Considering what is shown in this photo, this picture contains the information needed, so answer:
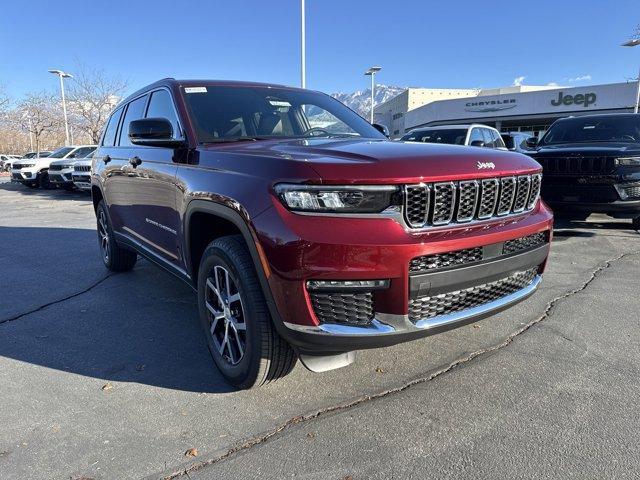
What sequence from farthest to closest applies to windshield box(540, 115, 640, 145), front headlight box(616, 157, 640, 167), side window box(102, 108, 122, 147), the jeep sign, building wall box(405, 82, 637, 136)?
1. the jeep sign
2. building wall box(405, 82, 637, 136)
3. windshield box(540, 115, 640, 145)
4. front headlight box(616, 157, 640, 167)
5. side window box(102, 108, 122, 147)

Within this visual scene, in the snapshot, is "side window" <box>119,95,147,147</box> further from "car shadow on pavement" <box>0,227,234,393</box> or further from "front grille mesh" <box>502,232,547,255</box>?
"front grille mesh" <box>502,232,547,255</box>

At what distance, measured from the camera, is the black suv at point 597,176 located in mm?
6582

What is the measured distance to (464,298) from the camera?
8.34 ft

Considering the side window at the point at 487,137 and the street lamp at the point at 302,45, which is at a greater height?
the street lamp at the point at 302,45

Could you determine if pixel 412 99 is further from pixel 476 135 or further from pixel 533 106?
pixel 476 135

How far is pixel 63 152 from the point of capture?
1959cm

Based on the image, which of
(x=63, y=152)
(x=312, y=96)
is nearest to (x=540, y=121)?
(x=63, y=152)

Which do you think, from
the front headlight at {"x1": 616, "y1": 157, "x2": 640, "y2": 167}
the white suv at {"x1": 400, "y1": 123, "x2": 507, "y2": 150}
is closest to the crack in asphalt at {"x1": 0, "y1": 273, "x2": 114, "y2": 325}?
the front headlight at {"x1": 616, "y1": 157, "x2": 640, "y2": 167}

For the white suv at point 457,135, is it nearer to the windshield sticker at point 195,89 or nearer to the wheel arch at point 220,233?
the windshield sticker at point 195,89

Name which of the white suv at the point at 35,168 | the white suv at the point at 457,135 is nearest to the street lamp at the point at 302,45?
the white suv at the point at 457,135

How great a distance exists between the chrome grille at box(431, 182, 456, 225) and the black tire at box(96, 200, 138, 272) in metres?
3.85

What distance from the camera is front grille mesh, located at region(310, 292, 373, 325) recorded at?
2248mm

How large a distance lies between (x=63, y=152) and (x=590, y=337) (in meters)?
20.7

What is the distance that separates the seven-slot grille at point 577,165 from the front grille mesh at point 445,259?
5.05m
